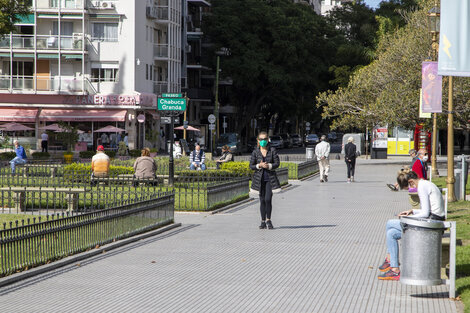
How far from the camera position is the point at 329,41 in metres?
79.3

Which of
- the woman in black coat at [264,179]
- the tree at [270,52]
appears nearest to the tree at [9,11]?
the woman in black coat at [264,179]

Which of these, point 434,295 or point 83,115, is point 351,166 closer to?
point 434,295

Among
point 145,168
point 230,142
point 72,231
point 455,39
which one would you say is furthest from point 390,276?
point 230,142

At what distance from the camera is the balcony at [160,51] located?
69.2 metres

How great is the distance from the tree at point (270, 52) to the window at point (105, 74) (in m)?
13.1

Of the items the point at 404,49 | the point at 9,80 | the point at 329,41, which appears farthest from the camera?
the point at 329,41

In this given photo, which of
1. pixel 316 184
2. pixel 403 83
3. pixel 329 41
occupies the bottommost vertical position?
pixel 316 184

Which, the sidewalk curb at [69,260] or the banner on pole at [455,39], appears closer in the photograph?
the sidewalk curb at [69,260]

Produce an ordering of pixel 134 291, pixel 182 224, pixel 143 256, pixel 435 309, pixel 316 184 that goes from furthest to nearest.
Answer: pixel 316 184
pixel 182 224
pixel 143 256
pixel 134 291
pixel 435 309

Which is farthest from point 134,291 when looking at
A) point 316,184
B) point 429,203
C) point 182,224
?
point 316,184

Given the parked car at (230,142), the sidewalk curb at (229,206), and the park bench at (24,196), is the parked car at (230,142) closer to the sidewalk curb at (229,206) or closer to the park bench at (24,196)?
the sidewalk curb at (229,206)

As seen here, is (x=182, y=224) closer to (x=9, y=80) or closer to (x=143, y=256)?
(x=143, y=256)

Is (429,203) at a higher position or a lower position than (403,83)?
lower

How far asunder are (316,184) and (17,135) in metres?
36.0
